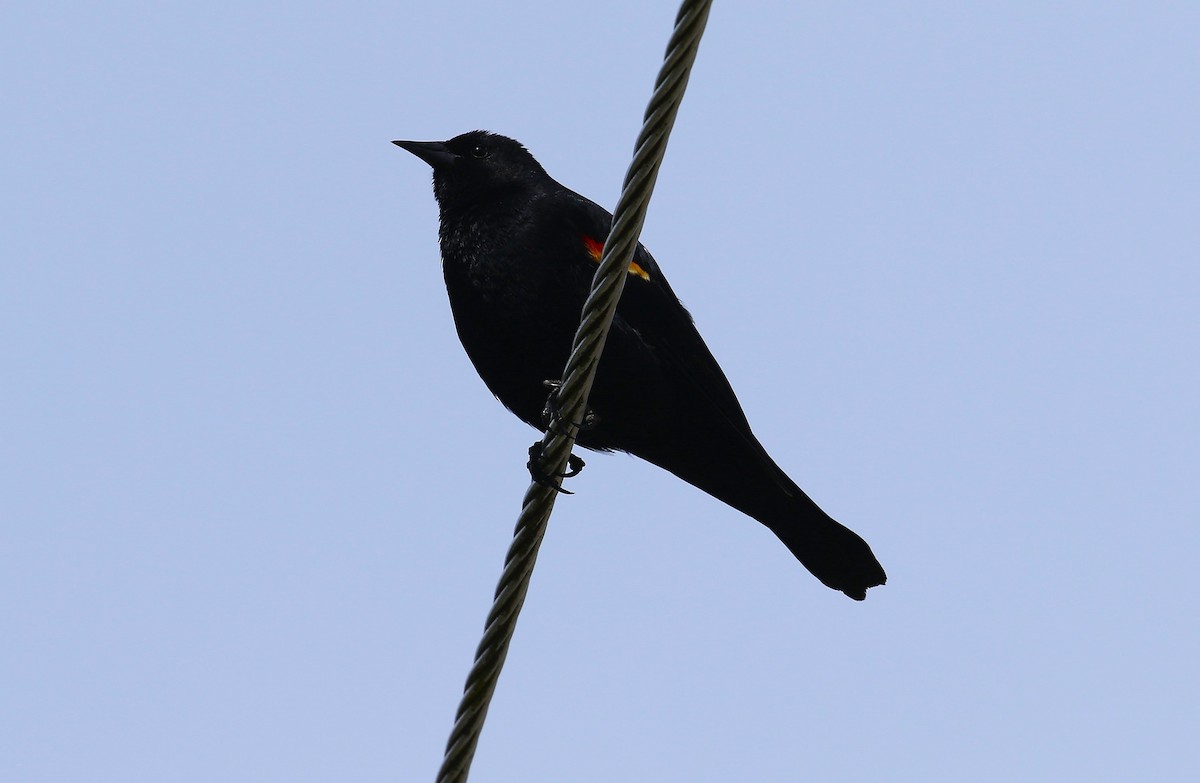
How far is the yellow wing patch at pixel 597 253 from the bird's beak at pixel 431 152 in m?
1.06

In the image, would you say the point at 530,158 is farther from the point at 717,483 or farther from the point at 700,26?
the point at 700,26

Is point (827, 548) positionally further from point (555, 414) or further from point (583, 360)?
point (583, 360)

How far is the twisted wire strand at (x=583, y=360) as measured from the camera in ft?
7.29

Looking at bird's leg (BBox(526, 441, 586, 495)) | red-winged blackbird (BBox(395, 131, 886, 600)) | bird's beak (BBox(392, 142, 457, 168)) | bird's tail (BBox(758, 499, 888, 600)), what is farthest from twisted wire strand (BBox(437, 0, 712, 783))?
bird's beak (BBox(392, 142, 457, 168))

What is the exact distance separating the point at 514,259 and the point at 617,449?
799 mm

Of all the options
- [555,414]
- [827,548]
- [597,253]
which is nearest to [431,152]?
[597,253]

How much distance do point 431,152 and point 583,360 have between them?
287cm

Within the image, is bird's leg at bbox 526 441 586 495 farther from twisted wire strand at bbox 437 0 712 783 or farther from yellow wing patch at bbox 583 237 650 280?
yellow wing patch at bbox 583 237 650 280

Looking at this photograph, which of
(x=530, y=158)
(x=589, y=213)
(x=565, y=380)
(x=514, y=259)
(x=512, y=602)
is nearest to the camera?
(x=512, y=602)

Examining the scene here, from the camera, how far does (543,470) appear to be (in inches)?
104

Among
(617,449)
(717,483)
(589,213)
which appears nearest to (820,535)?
(717,483)

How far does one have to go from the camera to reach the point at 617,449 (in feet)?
14.5

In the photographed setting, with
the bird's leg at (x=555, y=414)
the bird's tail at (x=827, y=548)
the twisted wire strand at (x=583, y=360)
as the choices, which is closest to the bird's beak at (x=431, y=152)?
the bird's leg at (x=555, y=414)

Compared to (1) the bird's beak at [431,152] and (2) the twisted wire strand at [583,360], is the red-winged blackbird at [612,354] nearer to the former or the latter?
Result: (1) the bird's beak at [431,152]
